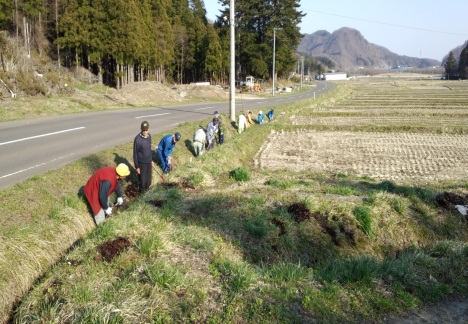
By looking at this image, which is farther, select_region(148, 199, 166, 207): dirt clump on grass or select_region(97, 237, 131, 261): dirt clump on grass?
select_region(148, 199, 166, 207): dirt clump on grass

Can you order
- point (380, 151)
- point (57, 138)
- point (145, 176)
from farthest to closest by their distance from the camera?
point (380, 151)
point (57, 138)
point (145, 176)

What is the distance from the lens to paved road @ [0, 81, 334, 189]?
26.7 feet

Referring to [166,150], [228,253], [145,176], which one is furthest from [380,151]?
[228,253]

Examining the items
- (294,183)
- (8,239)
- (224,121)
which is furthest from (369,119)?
(8,239)

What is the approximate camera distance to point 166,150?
9.95 meters

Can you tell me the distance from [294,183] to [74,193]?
16.4 ft

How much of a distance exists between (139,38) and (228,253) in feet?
105

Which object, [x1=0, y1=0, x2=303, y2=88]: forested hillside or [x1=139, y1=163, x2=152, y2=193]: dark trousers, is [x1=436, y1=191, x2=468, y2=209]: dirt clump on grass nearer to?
[x1=139, y1=163, x2=152, y2=193]: dark trousers

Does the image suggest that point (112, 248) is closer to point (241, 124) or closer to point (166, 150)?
point (166, 150)

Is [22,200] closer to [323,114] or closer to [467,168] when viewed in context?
[467,168]

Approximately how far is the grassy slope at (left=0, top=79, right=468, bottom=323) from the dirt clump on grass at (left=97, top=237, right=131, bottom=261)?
0.08 m

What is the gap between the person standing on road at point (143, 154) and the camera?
8.15 meters

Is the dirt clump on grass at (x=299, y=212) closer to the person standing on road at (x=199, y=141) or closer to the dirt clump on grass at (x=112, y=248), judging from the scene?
the dirt clump on grass at (x=112, y=248)

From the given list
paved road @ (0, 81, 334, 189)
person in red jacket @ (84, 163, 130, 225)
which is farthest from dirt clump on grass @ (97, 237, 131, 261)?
paved road @ (0, 81, 334, 189)
